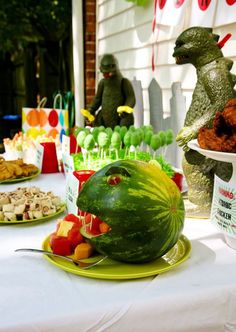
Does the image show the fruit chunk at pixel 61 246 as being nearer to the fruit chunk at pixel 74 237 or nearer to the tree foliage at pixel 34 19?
the fruit chunk at pixel 74 237

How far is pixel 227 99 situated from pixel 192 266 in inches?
20.4

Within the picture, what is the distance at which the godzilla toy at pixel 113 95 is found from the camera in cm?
222

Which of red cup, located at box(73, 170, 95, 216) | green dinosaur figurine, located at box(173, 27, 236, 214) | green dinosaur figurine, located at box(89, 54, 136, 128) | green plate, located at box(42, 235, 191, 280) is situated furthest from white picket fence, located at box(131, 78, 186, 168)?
green plate, located at box(42, 235, 191, 280)

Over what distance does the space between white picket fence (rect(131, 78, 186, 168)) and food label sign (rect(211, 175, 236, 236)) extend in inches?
50.1

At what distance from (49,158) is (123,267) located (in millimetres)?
1073

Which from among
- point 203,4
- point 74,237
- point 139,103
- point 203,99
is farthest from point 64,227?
point 139,103

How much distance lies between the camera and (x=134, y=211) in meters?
0.72

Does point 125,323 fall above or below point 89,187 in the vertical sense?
below

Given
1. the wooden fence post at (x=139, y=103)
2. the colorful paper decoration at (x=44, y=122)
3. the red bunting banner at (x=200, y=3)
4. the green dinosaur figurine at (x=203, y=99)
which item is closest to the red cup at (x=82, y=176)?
the green dinosaur figurine at (x=203, y=99)

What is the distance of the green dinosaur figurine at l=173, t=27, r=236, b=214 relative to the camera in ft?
3.56

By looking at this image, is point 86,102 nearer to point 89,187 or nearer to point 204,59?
point 204,59

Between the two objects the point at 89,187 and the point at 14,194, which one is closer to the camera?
the point at 89,187

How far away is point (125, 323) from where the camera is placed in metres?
0.66

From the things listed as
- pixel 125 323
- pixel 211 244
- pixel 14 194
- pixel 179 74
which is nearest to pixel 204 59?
pixel 211 244
